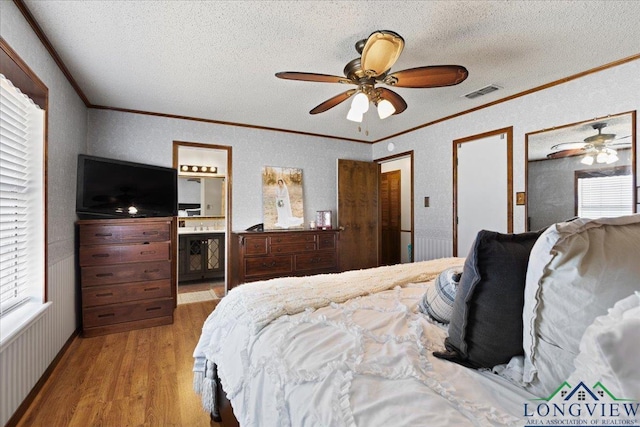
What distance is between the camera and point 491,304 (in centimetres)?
91

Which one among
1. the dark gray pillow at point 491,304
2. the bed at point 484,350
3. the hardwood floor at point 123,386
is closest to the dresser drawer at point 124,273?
the hardwood floor at point 123,386

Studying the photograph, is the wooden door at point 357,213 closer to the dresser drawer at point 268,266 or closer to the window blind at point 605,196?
the dresser drawer at point 268,266

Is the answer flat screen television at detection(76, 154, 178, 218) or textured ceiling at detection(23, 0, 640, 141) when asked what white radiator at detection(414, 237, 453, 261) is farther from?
flat screen television at detection(76, 154, 178, 218)

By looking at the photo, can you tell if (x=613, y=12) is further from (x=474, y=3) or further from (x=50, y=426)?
(x=50, y=426)

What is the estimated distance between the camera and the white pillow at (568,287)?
2.35 feet

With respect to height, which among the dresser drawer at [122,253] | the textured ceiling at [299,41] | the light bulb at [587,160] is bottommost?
the dresser drawer at [122,253]

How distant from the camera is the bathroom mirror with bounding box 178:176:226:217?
5.12m

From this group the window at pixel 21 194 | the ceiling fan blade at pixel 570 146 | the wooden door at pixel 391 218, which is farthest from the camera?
the wooden door at pixel 391 218

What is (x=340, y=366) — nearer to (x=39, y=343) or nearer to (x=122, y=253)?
(x=39, y=343)

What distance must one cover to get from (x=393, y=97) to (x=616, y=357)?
217 centimetres

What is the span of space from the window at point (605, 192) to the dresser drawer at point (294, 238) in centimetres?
291

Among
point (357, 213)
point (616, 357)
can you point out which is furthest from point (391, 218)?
point (616, 357)

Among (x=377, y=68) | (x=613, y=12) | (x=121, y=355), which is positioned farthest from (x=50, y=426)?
(x=613, y=12)

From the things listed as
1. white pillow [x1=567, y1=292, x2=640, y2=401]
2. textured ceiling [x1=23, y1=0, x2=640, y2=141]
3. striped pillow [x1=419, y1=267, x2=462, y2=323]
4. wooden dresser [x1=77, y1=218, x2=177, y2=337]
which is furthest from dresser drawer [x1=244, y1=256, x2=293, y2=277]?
white pillow [x1=567, y1=292, x2=640, y2=401]
